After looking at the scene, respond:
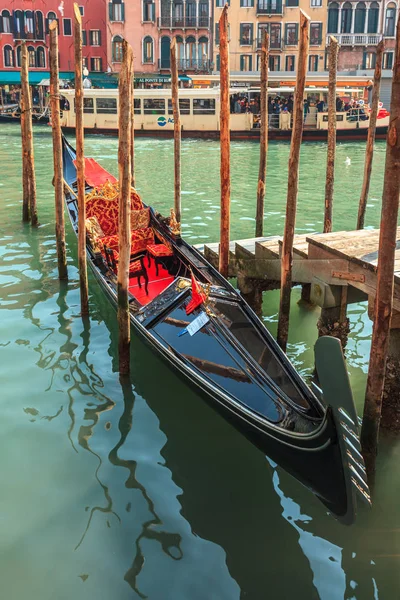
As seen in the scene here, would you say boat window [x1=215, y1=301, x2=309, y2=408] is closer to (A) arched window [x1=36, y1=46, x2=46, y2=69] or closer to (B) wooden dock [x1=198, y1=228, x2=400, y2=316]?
(B) wooden dock [x1=198, y1=228, x2=400, y2=316]

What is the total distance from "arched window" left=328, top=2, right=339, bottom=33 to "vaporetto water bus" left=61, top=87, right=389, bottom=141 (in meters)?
7.58

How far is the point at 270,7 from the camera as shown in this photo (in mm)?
26094

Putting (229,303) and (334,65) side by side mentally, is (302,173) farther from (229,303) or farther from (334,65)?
(229,303)

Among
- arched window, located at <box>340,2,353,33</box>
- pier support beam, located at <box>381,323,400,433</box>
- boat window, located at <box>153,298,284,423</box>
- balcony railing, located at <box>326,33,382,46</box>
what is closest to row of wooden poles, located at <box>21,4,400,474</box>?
boat window, located at <box>153,298,284,423</box>

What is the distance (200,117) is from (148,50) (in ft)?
30.0

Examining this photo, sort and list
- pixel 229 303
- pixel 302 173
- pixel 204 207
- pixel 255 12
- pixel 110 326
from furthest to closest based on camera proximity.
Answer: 1. pixel 255 12
2. pixel 302 173
3. pixel 204 207
4. pixel 110 326
5. pixel 229 303

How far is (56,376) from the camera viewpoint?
430 cm

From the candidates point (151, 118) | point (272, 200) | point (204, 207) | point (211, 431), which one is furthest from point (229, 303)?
point (151, 118)

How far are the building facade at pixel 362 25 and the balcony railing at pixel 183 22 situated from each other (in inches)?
207

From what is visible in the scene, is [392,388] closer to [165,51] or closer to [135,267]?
[135,267]

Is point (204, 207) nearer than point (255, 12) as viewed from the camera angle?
Yes

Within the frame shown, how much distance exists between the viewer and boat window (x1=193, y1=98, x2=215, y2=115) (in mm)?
20141

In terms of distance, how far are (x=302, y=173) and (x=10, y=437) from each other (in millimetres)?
11520

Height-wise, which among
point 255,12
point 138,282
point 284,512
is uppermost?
point 255,12
